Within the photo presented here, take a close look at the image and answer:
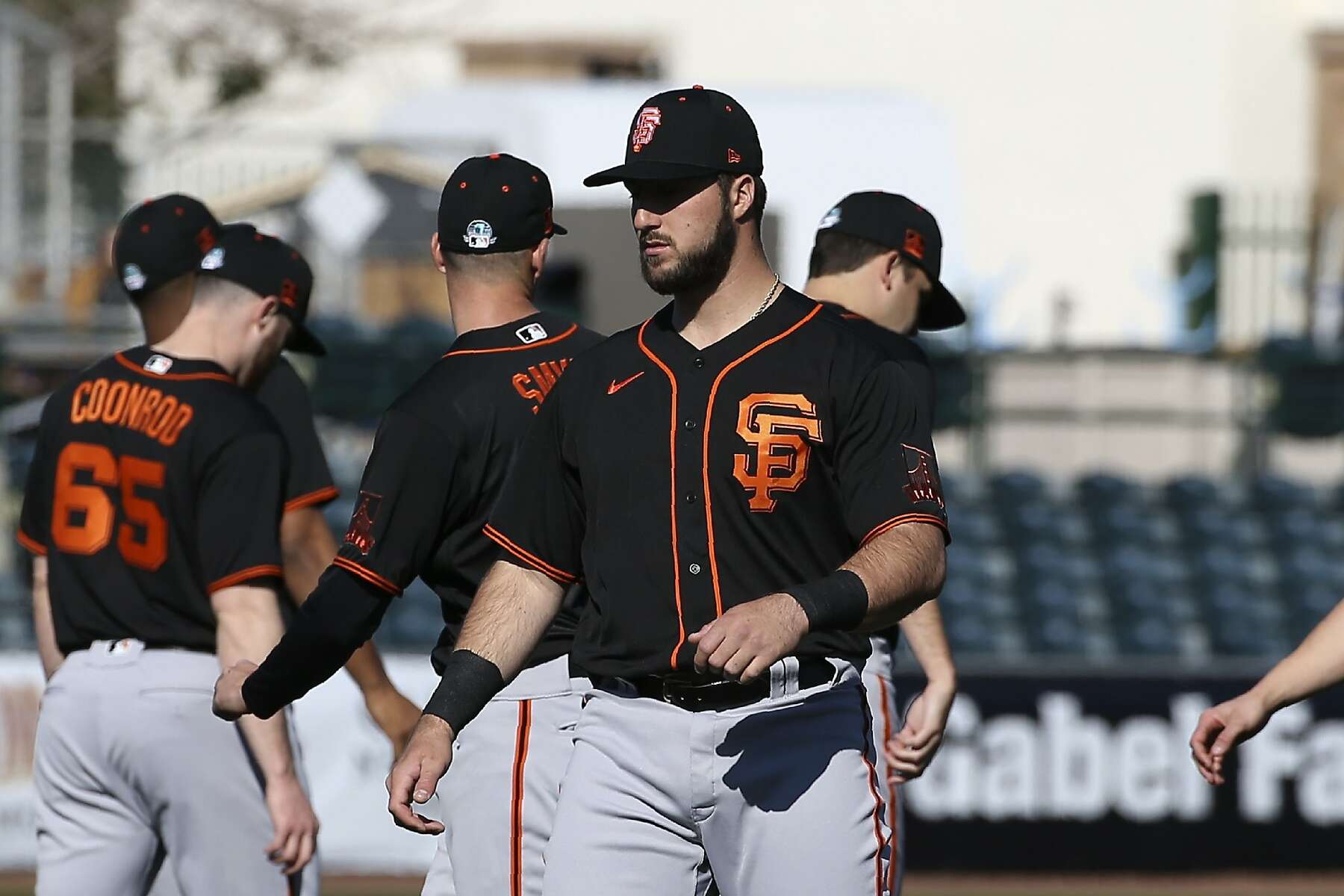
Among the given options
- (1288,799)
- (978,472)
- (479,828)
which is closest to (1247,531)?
(978,472)

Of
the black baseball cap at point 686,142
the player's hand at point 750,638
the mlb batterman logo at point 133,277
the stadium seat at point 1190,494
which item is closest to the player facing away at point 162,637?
the mlb batterman logo at point 133,277

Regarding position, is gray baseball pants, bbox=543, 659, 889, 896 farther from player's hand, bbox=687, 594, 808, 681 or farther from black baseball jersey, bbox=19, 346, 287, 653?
black baseball jersey, bbox=19, 346, 287, 653

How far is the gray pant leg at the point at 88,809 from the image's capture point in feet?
15.3

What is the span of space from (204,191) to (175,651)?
11.4 m

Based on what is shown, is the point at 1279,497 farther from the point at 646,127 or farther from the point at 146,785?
the point at 646,127

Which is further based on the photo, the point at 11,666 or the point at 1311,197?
the point at 1311,197

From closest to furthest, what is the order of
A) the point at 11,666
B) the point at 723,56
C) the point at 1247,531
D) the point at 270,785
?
the point at 270,785
the point at 11,666
the point at 1247,531
the point at 723,56

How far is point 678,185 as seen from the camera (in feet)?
12.3

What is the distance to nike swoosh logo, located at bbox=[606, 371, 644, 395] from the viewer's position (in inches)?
153

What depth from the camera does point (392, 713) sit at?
489 cm

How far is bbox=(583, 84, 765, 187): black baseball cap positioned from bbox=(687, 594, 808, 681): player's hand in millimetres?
820

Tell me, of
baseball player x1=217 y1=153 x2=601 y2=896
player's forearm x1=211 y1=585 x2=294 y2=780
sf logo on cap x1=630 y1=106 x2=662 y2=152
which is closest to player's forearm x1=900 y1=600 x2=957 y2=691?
baseball player x1=217 y1=153 x2=601 y2=896

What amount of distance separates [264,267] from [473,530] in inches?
39.9

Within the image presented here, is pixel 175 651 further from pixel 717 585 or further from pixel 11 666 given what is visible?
pixel 11 666
